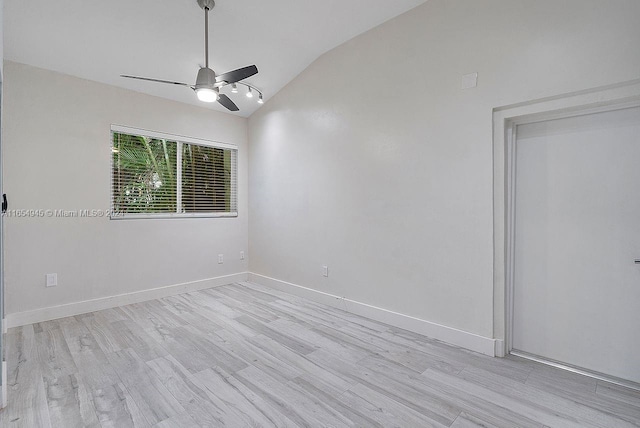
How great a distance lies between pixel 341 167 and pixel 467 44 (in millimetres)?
1681

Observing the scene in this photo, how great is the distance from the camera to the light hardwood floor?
180 cm

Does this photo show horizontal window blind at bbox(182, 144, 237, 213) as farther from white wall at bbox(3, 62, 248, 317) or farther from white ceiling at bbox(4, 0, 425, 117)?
white ceiling at bbox(4, 0, 425, 117)

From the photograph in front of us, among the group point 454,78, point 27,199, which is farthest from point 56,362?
point 454,78

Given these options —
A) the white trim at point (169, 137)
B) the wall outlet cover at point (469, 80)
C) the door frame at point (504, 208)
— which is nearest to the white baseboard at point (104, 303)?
the white trim at point (169, 137)

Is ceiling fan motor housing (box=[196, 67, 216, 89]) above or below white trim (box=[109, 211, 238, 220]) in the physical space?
above

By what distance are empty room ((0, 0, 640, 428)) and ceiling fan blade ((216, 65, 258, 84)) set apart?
0.02 metres

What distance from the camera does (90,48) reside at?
122 inches

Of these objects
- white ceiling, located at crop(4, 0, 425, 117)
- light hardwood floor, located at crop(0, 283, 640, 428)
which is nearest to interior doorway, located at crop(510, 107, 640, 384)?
light hardwood floor, located at crop(0, 283, 640, 428)

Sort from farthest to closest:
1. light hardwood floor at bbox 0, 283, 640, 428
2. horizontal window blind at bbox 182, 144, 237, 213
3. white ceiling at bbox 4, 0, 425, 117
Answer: horizontal window blind at bbox 182, 144, 237, 213 < white ceiling at bbox 4, 0, 425, 117 < light hardwood floor at bbox 0, 283, 640, 428

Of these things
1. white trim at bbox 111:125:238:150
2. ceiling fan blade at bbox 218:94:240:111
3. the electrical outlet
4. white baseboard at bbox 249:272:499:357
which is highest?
ceiling fan blade at bbox 218:94:240:111

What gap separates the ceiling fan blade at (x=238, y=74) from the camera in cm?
253

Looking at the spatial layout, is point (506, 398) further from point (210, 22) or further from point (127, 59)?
point (127, 59)

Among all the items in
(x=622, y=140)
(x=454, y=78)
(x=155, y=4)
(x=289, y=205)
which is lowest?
(x=289, y=205)

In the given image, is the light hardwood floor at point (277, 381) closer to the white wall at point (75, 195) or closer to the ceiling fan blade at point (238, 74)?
the white wall at point (75, 195)
